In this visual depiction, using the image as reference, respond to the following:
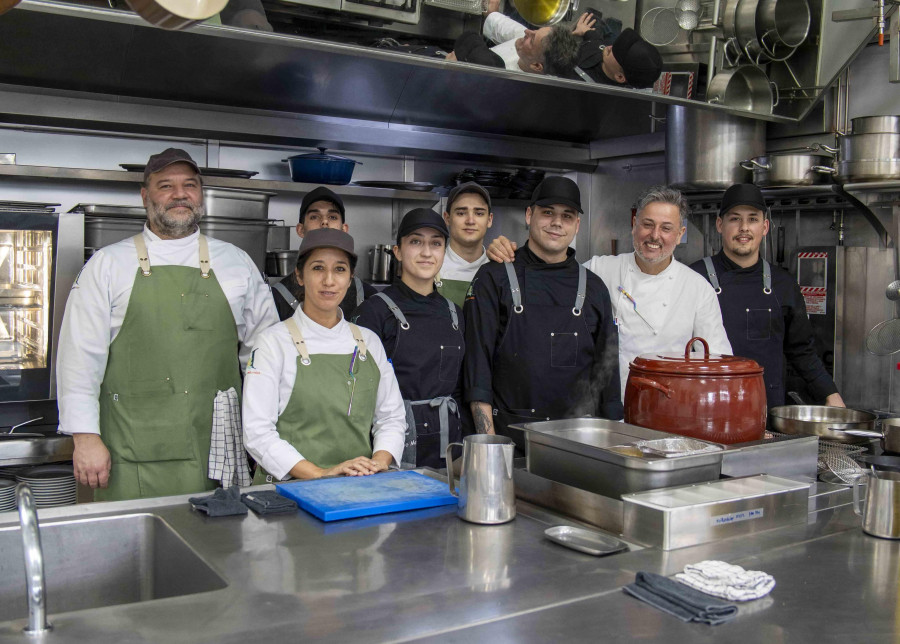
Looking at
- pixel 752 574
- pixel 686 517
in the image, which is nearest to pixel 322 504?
pixel 686 517

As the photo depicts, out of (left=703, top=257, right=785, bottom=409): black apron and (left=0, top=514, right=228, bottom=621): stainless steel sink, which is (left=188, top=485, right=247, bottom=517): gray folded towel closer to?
(left=0, top=514, right=228, bottom=621): stainless steel sink

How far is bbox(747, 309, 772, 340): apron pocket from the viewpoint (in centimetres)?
367

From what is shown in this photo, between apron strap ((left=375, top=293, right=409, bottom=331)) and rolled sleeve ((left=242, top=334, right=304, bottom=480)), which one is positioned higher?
apron strap ((left=375, top=293, right=409, bottom=331))

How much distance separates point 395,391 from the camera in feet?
8.87

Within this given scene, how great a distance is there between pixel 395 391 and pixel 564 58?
60.2 inches

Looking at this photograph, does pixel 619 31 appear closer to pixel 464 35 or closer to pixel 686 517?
pixel 464 35

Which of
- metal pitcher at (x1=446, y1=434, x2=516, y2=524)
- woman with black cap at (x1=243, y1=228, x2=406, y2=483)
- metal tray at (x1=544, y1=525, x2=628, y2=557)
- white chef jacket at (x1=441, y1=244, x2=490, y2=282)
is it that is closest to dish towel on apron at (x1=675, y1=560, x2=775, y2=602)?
metal tray at (x1=544, y1=525, x2=628, y2=557)

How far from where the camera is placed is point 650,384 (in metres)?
2.19

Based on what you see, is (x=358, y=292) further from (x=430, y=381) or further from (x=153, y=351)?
(x=153, y=351)

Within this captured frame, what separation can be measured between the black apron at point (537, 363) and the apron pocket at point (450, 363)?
0.14m

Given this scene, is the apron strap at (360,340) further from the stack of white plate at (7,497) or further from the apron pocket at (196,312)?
the stack of white plate at (7,497)

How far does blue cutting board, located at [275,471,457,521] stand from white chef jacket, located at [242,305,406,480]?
298 millimetres

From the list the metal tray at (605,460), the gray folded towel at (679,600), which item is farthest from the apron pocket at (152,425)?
the gray folded towel at (679,600)

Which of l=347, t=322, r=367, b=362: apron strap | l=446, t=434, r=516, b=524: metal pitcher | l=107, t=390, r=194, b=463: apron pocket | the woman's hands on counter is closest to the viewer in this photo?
l=446, t=434, r=516, b=524: metal pitcher
